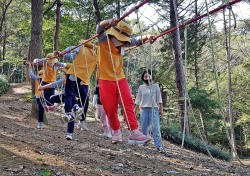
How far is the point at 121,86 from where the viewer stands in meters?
3.98

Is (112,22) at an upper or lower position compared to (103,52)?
upper

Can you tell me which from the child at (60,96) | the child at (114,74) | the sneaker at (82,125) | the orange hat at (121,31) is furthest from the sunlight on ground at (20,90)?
the orange hat at (121,31)

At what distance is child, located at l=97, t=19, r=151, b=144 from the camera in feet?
12.8

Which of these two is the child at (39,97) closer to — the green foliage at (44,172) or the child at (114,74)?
the child at (114,74)

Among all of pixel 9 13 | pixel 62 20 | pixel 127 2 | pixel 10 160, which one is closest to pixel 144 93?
pixel 10 160

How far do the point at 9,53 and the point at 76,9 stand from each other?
17.0 metres

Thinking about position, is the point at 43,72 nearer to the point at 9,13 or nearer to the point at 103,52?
the point at 103,52

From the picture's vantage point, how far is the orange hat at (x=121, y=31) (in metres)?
3.95

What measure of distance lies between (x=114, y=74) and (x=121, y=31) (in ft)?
1.71

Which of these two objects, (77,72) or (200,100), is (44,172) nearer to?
(77,72)

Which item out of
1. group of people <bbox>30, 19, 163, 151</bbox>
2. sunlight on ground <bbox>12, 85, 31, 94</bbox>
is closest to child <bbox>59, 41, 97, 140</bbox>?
group of people <bbox>30, 19, 163, 151</bbox>

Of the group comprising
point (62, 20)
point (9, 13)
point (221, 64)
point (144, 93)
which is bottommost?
point (144, 93)

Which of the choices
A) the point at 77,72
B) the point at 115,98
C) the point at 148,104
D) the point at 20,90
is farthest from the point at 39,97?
the point at 20,90

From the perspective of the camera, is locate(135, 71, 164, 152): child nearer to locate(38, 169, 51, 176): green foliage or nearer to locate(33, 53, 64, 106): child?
locate(33, 53, 64, 106): child
